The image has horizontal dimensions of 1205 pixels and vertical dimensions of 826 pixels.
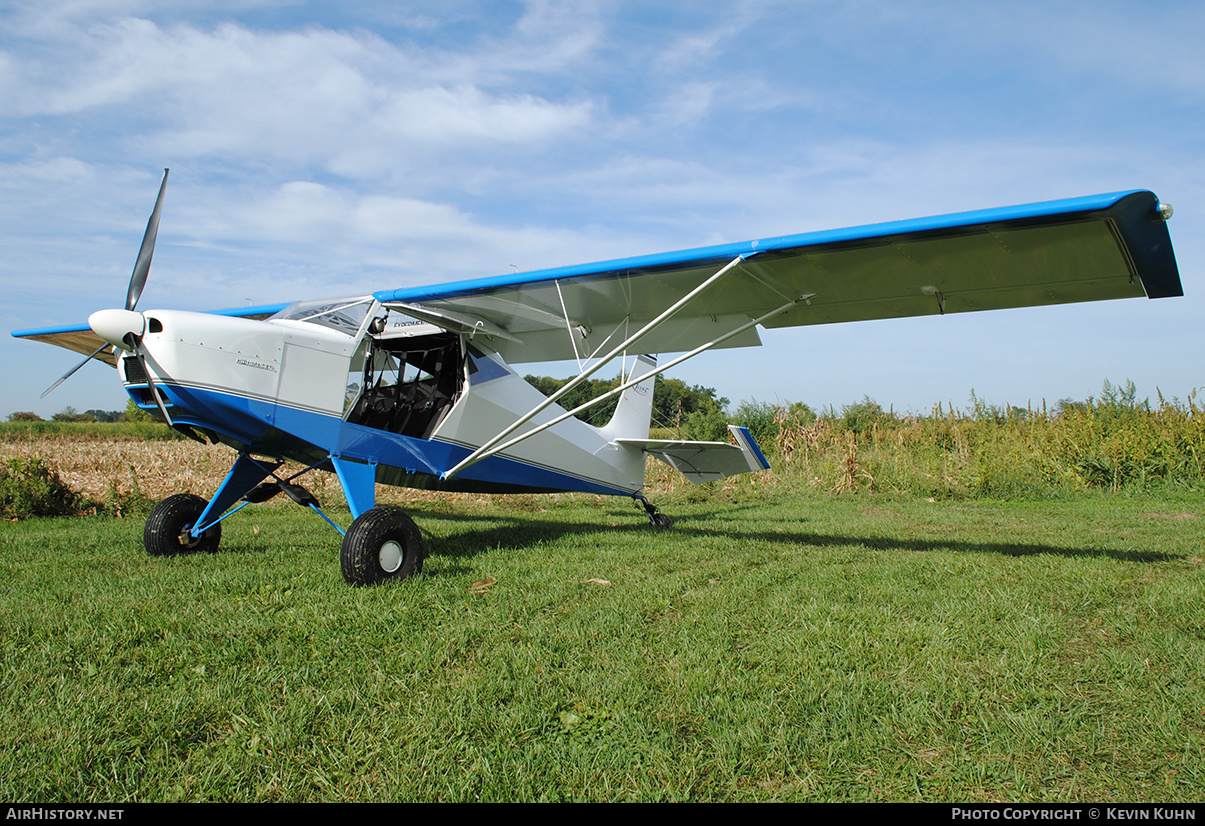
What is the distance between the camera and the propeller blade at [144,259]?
4.84m

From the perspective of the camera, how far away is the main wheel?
455 cm

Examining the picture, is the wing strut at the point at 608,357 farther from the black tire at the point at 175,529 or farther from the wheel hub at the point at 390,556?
the black tire at the point at 175,529

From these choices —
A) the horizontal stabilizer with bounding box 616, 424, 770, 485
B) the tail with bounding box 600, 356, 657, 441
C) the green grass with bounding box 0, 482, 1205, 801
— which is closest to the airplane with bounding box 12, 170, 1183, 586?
the green grass with bounding box 0, 482, 1205, 801

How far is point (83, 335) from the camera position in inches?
303

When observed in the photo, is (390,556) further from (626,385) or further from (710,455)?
(710,455)

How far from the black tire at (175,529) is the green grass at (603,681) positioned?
0.32 metres

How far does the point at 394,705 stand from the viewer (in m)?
2.56

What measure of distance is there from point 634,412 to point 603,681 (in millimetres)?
6486

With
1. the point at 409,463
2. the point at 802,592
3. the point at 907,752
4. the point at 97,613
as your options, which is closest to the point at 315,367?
the point at 409,463

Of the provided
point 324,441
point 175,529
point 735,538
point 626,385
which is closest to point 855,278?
point 626,385

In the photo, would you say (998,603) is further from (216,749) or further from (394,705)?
(216,749)

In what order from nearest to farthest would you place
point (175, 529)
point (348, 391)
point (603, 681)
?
point (603, 681) < point (348, 391) < point (175, 529)

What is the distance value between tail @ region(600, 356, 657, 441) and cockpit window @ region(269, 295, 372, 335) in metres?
3.83

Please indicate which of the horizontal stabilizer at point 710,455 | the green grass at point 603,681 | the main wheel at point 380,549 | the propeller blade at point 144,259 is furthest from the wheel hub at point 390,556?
the horizontal stabilizer at point 710,455
